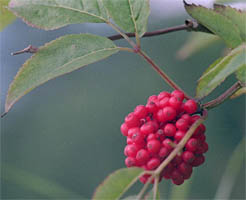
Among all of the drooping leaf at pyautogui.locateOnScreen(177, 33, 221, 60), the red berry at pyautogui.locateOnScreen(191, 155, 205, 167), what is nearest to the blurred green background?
the drooping leaf at pyautogui.locateOnScreen(177, 33, 221, 60)

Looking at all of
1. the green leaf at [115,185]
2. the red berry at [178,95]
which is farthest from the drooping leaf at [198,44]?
the green leaf at [115,185]

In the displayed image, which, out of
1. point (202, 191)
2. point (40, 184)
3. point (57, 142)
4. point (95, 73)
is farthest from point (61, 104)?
point (40, 184)

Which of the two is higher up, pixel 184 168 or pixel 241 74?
pixel 241 74

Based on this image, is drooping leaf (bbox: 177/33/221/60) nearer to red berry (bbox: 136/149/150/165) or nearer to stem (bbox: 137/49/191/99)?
stem (bbox: 137/49/191/99)

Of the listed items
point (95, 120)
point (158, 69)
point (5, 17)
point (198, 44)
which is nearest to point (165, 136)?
point (158, 69)

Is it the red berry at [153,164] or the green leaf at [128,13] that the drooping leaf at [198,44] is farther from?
the red berry at [153,164]

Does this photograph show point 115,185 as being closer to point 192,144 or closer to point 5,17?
point 192,144
